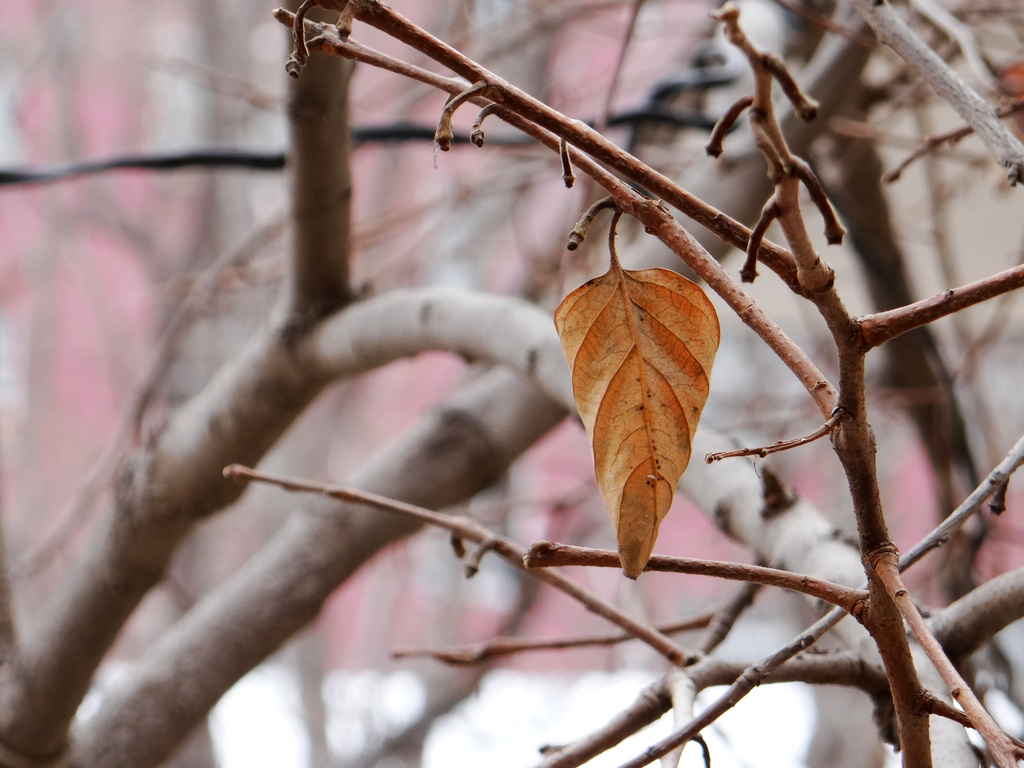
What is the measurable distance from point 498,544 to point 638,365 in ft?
0.43

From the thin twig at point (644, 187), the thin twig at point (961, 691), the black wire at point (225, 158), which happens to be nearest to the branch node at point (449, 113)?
the thin twig at point (644, 187)

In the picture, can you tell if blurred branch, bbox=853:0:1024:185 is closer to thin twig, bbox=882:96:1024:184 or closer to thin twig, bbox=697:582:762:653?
thin twig, bbox=882:96:1024:184

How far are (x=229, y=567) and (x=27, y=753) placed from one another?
1.78 m

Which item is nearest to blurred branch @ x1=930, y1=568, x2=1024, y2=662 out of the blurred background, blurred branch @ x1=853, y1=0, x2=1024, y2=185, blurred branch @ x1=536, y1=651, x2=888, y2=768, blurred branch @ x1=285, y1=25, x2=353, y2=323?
blurred branch @ x1=536, y1=651, x2=888, y2=768

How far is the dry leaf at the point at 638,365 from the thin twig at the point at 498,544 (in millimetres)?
107

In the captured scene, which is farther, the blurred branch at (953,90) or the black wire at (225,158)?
the black wire at (225,158)

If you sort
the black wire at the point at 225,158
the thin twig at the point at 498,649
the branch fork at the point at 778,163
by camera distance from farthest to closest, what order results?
the black wire at the point at 225,158
the thin twig at the point at 498,649
the branch fork at the point at 778,163

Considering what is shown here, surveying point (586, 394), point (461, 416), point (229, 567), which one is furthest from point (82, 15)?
point (586, 394)

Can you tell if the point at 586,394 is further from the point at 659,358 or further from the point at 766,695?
the point at 766,695

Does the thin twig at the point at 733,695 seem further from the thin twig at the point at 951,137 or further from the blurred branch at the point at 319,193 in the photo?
the blurred branch at the point at 319,193

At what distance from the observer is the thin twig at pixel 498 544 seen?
308mm

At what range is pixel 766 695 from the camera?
59.4 inches

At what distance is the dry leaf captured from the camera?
7.9 inches

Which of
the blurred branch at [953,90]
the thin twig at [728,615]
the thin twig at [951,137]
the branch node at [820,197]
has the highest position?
the thin twig at [951,137]
